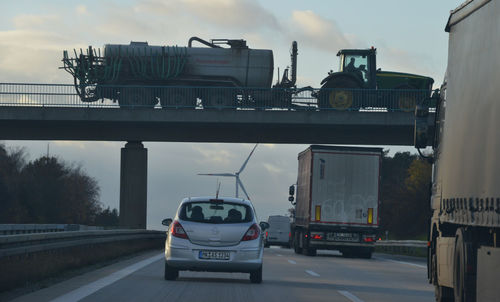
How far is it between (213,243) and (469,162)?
6825 mm

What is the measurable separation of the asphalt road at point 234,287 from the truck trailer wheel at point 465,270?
3.34 metres

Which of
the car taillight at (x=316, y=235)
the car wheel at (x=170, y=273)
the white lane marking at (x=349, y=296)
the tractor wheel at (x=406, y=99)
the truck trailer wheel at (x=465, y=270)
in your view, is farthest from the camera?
the tractor wheel at (x=406, y=99)

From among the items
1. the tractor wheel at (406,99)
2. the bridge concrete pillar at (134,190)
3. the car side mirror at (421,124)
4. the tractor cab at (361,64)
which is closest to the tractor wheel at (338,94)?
the tractor cab at (361,64)

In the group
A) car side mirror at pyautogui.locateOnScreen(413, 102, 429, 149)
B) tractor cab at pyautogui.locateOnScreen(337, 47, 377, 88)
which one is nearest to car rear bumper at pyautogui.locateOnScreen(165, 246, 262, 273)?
car side mirror at pyautogui.locateOnScreen(413, 102, 429, 149)

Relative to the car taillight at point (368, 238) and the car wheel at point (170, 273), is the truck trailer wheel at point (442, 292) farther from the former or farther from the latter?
the car taillight at point (368, 238)

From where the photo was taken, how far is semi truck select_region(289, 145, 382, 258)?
98.4ft

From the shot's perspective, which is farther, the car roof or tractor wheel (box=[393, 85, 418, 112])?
tractor wheel (box=[393, 85, 418, 112])

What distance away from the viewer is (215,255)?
51.3ft

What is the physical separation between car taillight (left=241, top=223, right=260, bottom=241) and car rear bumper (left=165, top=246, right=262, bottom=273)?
231mm

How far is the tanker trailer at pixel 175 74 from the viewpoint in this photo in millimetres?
41812

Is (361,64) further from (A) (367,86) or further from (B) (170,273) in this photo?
(B) (170,273)

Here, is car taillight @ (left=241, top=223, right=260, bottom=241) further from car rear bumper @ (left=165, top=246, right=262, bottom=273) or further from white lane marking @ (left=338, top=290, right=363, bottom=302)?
white lane marking @ (left=338, top=290, right=363, bottom=302)

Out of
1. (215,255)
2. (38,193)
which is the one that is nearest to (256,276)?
(215,255)

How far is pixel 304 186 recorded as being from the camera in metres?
32.2
